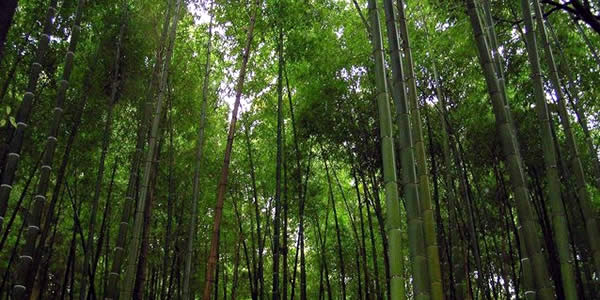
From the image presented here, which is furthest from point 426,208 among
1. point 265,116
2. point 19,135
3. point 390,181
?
point 265,116

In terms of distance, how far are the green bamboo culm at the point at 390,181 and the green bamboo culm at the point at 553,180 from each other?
92 cm

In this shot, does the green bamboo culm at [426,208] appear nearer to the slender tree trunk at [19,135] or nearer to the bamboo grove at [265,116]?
the bamboo grove at [265,116]

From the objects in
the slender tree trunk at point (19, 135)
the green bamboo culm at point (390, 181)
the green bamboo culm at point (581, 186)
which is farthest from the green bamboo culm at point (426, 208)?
the slender tree trunk at point (19, 135)

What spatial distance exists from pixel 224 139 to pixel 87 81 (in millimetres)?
2609

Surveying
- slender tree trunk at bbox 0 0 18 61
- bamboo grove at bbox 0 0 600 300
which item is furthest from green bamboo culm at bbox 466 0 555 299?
slender tree trunk at bbox 0 0 18 61

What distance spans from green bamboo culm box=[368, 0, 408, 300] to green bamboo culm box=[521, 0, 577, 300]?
92 centimetres

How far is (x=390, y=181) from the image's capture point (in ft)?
6.93

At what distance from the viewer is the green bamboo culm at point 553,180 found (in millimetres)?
2424

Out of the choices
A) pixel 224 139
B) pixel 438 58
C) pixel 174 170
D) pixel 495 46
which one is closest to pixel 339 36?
pixel 438 58

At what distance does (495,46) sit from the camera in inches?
139

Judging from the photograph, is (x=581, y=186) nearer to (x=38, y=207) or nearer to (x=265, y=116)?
(x=38, y=207)

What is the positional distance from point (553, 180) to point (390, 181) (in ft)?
3.42

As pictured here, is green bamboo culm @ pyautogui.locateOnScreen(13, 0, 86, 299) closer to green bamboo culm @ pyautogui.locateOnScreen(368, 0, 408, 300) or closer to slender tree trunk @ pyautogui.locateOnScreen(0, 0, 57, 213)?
slender tree trunk @ pyautogui.locateOnScreen(0, 0, 57, 213)

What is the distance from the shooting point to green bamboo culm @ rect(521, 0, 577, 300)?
7.95ft
